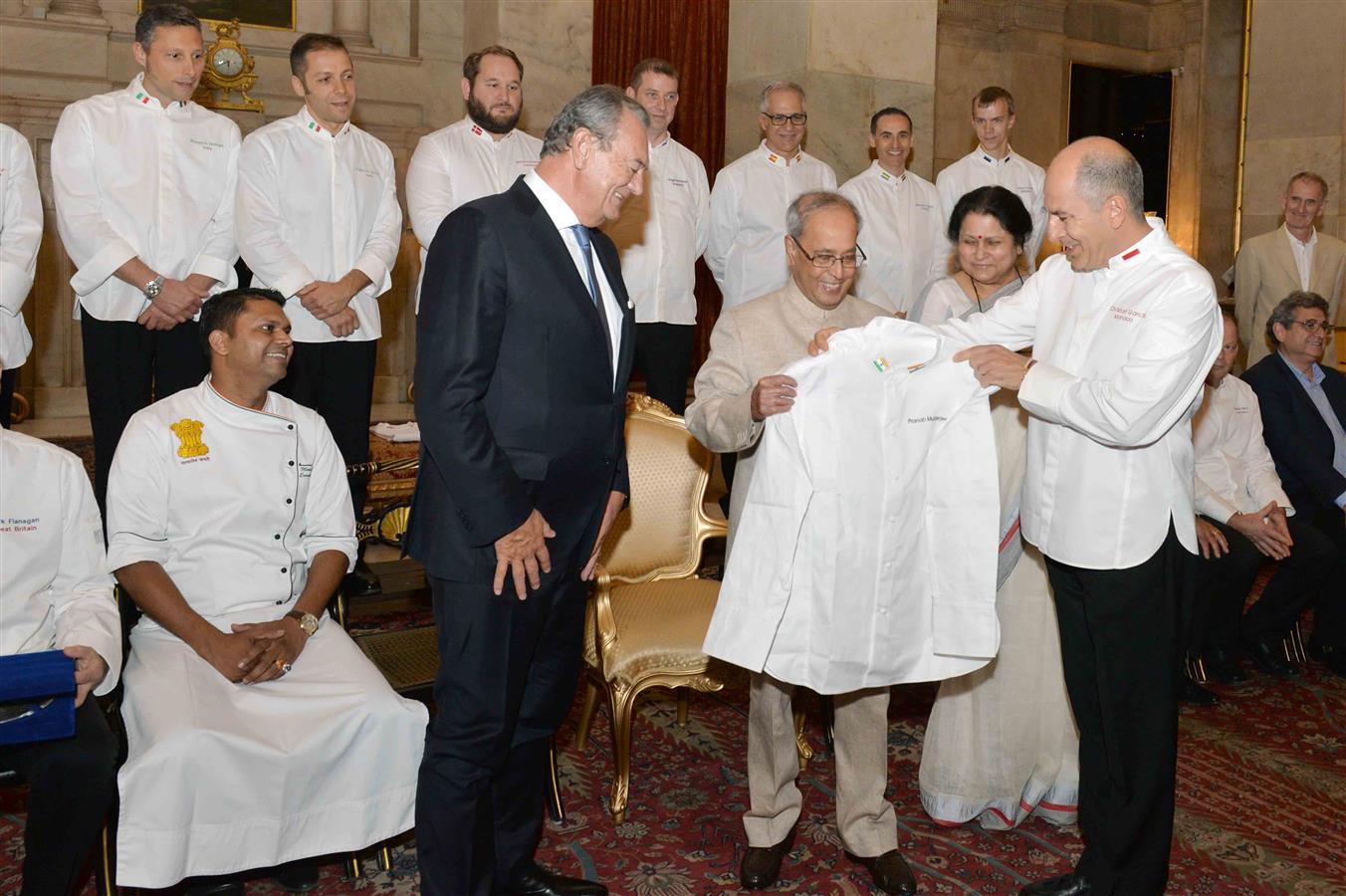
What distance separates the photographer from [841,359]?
285cm

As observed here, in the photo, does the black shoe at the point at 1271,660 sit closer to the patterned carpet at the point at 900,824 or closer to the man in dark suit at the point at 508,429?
the patterned carpet at the point at 900,824

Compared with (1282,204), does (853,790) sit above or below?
below

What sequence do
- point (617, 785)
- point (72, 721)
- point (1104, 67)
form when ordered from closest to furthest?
point (72, 721), point (617, 785), point (1104, 67)

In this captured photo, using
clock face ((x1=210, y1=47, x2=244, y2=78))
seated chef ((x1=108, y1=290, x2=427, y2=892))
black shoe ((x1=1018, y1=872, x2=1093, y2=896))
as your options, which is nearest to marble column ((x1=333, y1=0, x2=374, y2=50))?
clock face ((x1=210, y1=47, x2=244, y2=78))

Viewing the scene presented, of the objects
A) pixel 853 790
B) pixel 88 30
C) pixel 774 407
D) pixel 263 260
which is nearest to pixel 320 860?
pixel 853 790

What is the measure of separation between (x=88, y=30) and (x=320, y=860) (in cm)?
589

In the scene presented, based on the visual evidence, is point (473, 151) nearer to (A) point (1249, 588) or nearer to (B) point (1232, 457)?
(B) point (1232, 457)

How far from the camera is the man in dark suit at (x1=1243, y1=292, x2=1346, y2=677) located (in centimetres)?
517

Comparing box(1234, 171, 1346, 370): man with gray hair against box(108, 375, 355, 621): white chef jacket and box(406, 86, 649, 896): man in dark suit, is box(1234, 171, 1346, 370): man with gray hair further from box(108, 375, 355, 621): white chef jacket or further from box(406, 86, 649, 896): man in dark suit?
box(108, 375, 355, 621): white chef jacket

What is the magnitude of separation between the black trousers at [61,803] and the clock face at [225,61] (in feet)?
18.3

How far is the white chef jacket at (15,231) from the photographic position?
383cm

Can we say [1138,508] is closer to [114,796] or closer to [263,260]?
[114,796]

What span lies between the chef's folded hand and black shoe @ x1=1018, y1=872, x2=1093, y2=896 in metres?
1.32

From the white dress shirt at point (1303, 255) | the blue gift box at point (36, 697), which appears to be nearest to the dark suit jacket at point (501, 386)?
the blue gift box at point (36, 697)
